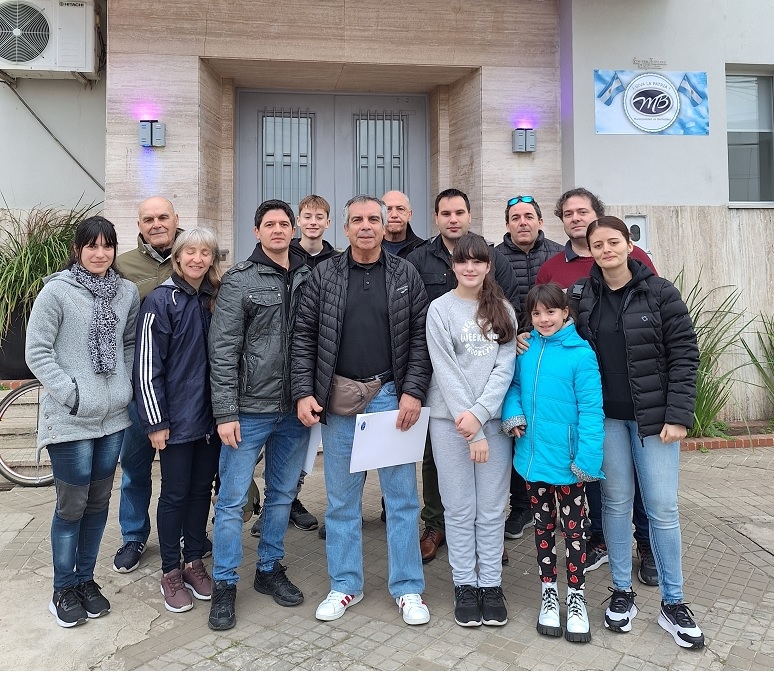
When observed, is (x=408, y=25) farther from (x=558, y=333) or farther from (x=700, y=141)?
(x=558, y=333)

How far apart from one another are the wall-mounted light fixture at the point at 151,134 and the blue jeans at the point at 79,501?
4.17 meters

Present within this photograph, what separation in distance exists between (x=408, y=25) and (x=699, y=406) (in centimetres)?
492

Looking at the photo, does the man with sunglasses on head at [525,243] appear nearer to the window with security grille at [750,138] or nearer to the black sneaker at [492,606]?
the black sneaker at [492,606]

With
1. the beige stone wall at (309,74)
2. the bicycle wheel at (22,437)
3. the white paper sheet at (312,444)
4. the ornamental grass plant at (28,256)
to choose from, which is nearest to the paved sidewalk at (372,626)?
the white paper sheet at (312,444)

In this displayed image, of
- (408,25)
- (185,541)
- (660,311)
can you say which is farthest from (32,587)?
(408,25)

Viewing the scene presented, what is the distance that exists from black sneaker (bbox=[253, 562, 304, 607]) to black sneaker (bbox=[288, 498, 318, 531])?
0.95 metres

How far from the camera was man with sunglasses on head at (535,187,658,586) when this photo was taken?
3805mm

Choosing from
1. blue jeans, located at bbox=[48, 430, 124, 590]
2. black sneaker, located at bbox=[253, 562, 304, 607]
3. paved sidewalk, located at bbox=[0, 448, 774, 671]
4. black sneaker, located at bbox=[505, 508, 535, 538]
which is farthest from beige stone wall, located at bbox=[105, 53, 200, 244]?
black sneaker, located at bbox=[505, 508, 535, 538]

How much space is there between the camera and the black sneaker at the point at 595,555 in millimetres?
3891

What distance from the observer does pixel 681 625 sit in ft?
10.0

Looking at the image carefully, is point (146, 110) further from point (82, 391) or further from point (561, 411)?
point (561, 411)

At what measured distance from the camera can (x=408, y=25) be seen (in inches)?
277

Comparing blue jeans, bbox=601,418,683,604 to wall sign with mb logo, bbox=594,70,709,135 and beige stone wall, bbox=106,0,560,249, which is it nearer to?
beige stone wall, bbox=106,0,560,249

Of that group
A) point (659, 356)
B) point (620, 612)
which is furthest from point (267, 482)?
point (659, 356)
